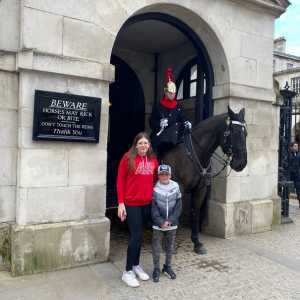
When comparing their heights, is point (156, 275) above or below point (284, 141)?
below

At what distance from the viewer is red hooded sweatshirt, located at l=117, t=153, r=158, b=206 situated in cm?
419

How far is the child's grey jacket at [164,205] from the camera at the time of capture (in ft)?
13.8

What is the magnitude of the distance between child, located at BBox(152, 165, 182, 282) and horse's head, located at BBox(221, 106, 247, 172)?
51.7 inches

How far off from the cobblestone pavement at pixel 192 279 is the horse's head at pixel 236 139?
4.67 ft

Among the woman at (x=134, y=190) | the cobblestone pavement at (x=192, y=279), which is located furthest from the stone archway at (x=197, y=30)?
the woman at (x=134, y=190)

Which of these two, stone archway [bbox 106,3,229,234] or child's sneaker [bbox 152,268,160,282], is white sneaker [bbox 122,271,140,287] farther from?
stone archway [bbox 106,3,229,234]

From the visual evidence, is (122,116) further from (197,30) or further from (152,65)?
(197,30)

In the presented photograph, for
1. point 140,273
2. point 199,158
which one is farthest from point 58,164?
point 199,158

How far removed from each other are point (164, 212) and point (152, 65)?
5.36 m

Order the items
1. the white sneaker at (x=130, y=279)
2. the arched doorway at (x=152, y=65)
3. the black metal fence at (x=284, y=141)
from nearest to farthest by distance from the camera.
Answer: the white sneaker at (x=130, y=279) → the arched doorway at (x=152, y=65) → the black metal fence at (x=284, y=141)

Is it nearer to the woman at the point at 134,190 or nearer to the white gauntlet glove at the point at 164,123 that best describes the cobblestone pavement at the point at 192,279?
the woman at the point at 134,190

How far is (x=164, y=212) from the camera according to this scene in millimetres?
4223

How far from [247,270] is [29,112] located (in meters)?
3.56

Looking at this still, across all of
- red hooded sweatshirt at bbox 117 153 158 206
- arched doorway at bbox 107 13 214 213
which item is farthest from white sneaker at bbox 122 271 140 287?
arched doorway at bbox 107 13 214 213
